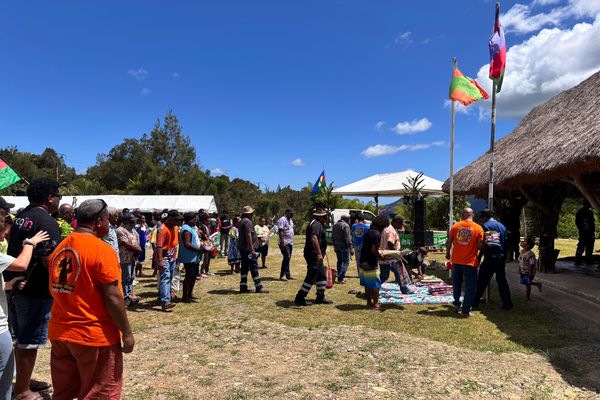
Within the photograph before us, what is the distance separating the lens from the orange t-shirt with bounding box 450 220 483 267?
7.00 meters

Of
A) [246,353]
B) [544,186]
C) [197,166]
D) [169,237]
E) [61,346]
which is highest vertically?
[197,166]

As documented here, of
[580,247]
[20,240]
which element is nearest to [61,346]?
[20,240]

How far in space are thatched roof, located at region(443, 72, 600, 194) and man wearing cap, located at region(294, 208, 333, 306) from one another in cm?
470

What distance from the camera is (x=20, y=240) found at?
11.4 ft

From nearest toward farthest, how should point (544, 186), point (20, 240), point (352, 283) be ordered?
point (20, 240) < point (352, 283) < point (544, 186)

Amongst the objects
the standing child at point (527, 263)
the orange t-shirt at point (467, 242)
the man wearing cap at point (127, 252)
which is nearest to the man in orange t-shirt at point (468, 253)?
the orange t-shirt at point (467, 242)

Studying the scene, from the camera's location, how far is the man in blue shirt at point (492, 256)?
7.15 m

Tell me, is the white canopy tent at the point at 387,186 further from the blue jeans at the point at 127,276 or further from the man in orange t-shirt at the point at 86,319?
the man in orange t-shirt at the point at 86,319

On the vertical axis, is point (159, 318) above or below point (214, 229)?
below

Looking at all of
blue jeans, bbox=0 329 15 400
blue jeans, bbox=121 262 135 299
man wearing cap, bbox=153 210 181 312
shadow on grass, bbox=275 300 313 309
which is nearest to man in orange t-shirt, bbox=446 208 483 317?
shadow on grass, bbox=275 300 313 309

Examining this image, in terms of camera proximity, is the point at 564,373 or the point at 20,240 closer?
the point at 20,240

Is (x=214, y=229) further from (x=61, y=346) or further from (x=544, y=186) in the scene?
(x=61, y=346)

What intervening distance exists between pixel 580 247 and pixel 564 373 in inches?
355

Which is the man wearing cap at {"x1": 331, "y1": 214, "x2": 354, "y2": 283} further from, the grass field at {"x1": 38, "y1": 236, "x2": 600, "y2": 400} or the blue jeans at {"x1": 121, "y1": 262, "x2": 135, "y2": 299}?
the blue jeans at {"x1": 121, "y1": 262, "x2": 135, "y2": 299}
